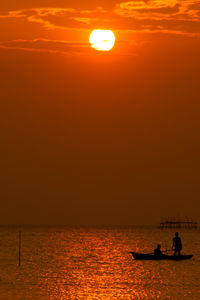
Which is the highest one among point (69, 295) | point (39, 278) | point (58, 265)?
point (58, 265)

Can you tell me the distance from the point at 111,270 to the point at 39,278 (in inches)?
401

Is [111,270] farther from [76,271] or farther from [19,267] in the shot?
[19,267]

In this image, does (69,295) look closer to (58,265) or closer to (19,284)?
(19,284)

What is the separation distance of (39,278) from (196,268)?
16.6 metres

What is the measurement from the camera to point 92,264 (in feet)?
230

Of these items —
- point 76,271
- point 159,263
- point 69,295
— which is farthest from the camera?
point 159,263

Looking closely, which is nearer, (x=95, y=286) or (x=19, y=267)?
(x=95, y=286)

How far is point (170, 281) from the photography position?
5097cm

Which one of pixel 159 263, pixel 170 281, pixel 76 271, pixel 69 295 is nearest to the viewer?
pixel 69 295

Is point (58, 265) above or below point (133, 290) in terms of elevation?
above

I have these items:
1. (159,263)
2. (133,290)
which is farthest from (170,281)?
(159,263)

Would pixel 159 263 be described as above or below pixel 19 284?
above

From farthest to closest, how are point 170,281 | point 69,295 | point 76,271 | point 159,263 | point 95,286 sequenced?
point 159,263 < point 76,271 < point 170,281 < point 95,286 < point 69,295

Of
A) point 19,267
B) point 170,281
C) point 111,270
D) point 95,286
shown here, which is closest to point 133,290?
point 95,286
